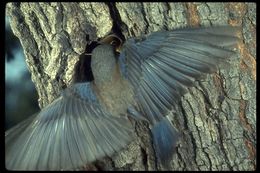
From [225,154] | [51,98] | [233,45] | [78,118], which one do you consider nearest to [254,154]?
[225,154]

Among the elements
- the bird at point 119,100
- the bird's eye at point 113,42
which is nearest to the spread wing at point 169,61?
the bird at point 119,100

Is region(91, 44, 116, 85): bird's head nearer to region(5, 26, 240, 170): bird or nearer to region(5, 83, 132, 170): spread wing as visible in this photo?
region(5, 26, 240, 170): bird

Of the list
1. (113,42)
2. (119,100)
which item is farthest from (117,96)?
(113,42)

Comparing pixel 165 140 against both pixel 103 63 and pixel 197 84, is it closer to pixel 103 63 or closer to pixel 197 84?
pixel 197 84

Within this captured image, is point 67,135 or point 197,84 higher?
point 197,84

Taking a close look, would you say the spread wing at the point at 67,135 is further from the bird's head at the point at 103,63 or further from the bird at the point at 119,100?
the bird's head at the point at 103,63

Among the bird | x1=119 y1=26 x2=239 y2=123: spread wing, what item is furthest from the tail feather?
x1=119 y1=26 x2=239 y2=123: spread wing
